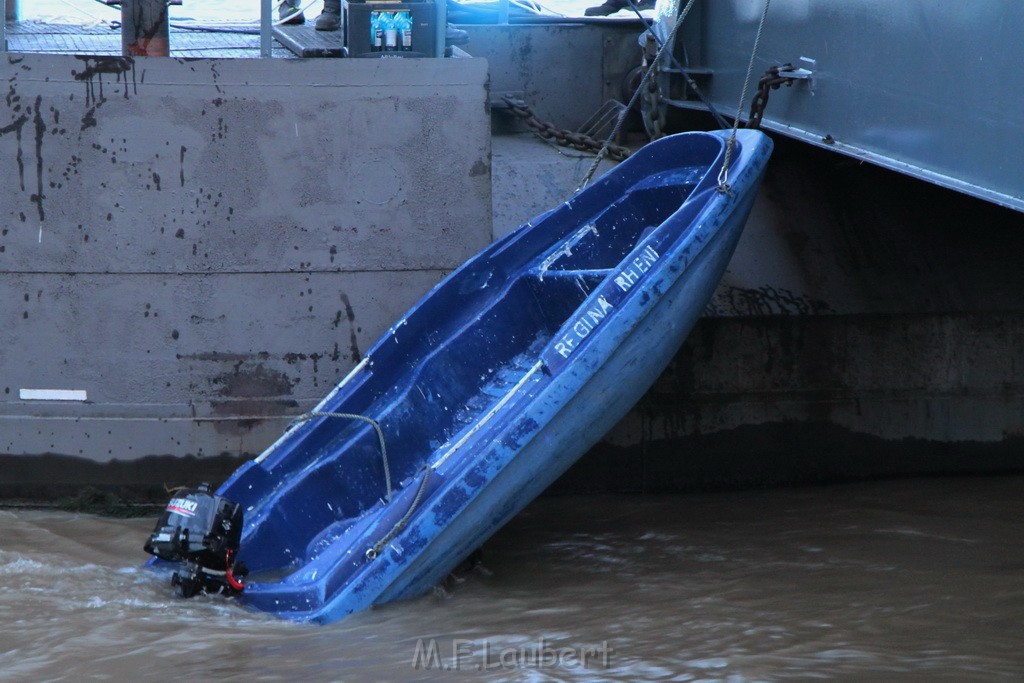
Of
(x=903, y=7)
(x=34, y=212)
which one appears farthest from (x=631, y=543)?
(x=34, y=212)

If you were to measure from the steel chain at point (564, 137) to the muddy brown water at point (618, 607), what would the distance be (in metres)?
2.36

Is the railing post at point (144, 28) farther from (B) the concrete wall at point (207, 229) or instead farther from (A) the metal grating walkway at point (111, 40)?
(A) the metal grating walkway at point (111, 40)

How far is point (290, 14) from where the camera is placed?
9234mm

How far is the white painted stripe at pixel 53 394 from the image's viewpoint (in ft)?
19.7

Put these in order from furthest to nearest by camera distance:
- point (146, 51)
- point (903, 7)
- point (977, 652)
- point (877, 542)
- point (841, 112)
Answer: point (146, 51) → point (877, 542) → point (841, 112) → point (903, 7) → point (977, 652)

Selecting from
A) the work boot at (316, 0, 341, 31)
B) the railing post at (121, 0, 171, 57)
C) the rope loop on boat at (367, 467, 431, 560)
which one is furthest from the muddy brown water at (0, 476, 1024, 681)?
the work boot at (316, 0, 341, 31)

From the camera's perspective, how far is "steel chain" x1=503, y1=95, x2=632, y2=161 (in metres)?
7.45

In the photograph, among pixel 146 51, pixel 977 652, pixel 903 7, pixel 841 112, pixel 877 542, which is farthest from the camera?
pixel 146 51

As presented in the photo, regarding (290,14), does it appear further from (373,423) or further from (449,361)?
(373,423)

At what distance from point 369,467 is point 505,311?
1.09 meters

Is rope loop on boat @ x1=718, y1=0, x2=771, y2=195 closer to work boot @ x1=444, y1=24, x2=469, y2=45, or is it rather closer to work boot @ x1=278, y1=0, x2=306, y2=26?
work boot @ x1=444, y1=24, x2=469, y2=45

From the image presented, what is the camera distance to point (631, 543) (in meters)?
5.77

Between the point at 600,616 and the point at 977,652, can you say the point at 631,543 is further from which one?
the point at 977,652

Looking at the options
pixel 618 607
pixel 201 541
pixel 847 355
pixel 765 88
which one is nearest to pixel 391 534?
pixel 201 541
